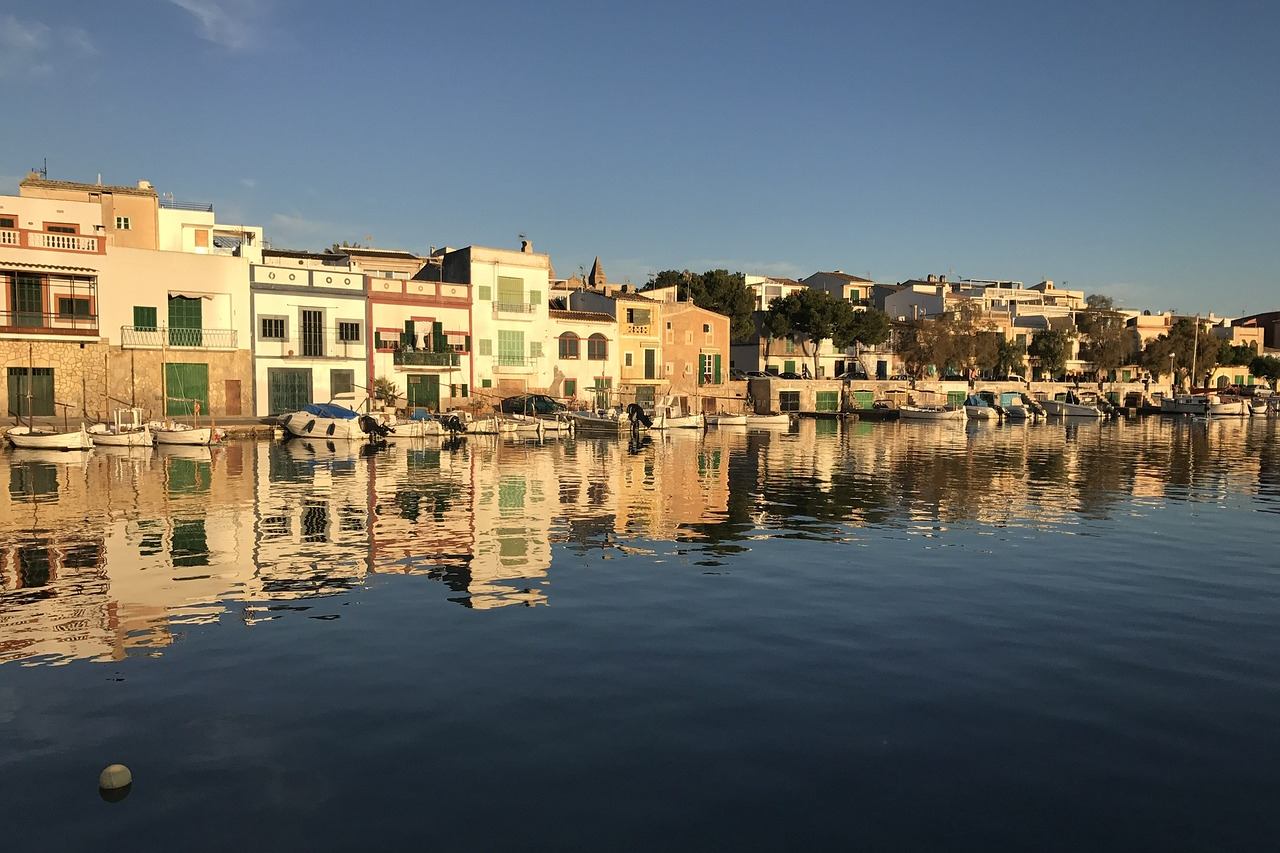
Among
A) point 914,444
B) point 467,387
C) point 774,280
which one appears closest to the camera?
point 914,444

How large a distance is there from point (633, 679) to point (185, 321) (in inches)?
1902

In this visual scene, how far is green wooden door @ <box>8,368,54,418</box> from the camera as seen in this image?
152ft

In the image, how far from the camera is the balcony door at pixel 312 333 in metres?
54.3

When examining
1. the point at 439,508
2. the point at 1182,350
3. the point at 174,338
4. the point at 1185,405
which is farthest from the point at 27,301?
the point at 1182,350

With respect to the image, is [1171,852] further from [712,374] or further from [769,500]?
[712,374]

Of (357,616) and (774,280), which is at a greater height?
(774,280)

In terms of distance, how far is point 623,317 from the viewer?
71375 millimetres

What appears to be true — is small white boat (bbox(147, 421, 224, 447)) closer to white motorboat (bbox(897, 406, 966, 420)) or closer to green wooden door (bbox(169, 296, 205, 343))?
green wooden door (bbox(169, 296, 205, 343))

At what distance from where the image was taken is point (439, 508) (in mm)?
23938

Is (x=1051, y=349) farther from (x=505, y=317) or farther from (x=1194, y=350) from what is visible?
(x=505, y=317)

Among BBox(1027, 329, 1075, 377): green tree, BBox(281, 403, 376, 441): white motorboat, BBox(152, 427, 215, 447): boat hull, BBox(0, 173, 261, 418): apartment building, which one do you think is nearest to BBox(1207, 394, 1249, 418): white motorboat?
BBox(1027, 329, 1075, 377): green tree

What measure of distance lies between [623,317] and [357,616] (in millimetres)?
59549

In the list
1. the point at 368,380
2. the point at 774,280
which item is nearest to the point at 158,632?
the point at 368,380

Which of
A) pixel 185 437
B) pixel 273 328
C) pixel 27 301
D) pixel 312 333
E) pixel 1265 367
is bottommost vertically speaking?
pixel 185 437
